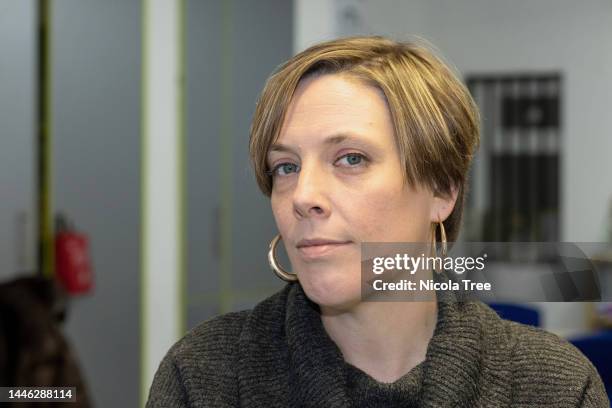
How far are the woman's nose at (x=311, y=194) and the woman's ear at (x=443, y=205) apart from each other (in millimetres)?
204

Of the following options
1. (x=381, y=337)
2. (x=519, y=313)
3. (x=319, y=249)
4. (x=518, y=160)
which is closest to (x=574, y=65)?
(x=518, y=160)

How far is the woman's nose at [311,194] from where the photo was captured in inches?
40.6

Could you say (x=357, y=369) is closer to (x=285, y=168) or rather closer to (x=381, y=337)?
(x=381, y=337)

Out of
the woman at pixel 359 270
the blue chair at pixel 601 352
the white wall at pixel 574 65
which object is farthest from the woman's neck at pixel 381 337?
the white wall at pixel 574 65

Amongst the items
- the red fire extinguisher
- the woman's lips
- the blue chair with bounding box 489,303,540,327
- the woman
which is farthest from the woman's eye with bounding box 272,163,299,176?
the red fire extinguisher

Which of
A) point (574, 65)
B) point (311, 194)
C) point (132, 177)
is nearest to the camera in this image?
point (311, 194)

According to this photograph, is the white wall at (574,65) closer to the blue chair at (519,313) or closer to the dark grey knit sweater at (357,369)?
the blue chair at (519,313)

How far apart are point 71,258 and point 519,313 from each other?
1572 millimetres

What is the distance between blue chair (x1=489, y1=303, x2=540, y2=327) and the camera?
1.45 m

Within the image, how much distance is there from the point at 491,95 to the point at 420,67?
4972 millimetres

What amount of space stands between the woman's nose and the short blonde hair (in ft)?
0.34

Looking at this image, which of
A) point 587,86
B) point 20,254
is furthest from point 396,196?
point 587,86

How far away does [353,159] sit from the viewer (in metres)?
1.06

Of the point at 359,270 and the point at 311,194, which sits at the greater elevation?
the point at 311,194
